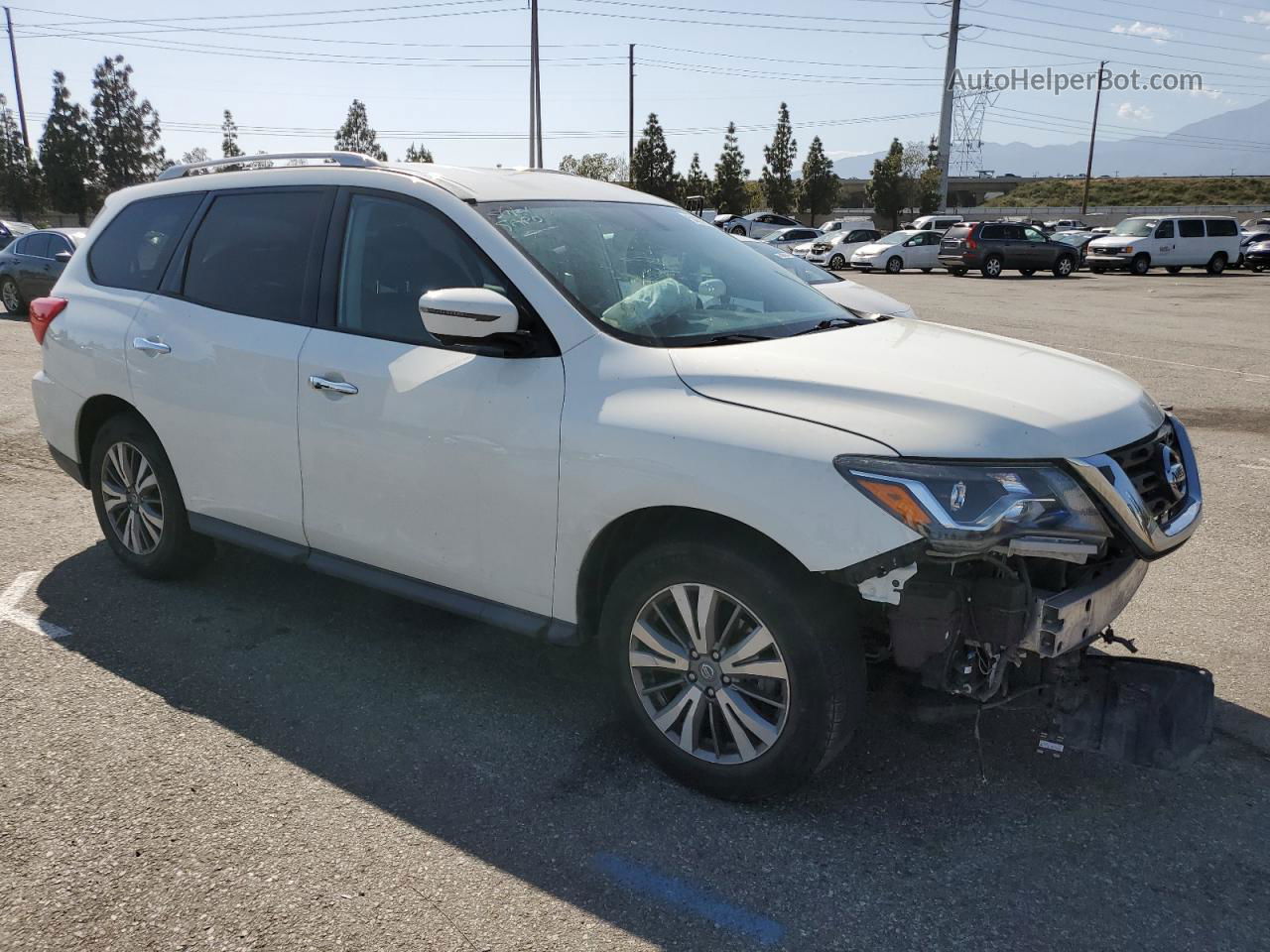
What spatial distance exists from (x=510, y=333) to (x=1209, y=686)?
2.51 metres

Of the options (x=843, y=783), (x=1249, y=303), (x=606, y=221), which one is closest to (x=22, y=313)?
(x=606, y=221)

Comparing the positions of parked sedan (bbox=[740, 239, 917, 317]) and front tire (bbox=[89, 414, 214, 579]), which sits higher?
parked sedan (bbox=[740, 239, 917, 317])

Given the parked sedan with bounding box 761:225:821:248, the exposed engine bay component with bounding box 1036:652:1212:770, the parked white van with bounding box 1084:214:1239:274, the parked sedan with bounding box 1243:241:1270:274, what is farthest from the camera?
the parked sedan with bounding box 761:225:821:248

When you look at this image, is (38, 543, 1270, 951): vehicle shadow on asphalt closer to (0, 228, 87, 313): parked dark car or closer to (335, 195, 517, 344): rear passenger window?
(335, 195, 517, 344): rear passenger window

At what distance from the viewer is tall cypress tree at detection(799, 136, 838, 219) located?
74.2 meters

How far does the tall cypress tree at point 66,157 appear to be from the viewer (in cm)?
5756

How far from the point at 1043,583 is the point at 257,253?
3.28m

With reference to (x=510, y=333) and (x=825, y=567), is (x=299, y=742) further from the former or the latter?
(x=825, y=567)

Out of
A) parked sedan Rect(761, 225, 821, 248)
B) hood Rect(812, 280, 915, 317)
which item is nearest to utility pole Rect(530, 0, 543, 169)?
parked sedan Rect(761, 225, 821, 248)

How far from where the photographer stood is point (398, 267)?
379 cm

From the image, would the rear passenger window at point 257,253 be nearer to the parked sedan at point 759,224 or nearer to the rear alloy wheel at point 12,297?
the rear alloy wheel at point 12,297

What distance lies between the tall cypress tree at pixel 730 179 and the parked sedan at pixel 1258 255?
1685 inches

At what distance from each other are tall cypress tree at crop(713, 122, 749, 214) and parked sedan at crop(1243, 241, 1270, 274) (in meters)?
42.8

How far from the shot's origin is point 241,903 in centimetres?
268
